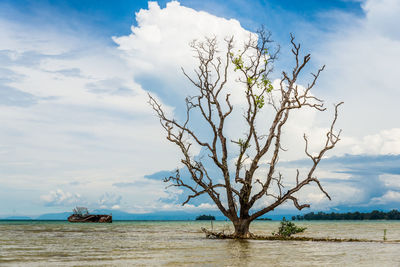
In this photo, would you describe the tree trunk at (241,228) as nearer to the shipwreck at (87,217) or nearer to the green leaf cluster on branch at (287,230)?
the green leaf cluster on branch at (287,230)

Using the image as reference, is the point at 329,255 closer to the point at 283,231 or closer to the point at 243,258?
the point at 243,258

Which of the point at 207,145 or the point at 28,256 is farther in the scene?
the point at 207,145

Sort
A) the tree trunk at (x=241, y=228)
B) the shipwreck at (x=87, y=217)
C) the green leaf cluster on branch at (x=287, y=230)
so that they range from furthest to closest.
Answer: the shipwreck at (x=87, y=217) → the green leaf cluster on branch at (x=287, y=230) → the tree trunk at (x=241, y=228)

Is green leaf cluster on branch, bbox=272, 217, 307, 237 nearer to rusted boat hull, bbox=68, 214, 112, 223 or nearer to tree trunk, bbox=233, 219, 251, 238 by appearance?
tree trunk, bbox=233, 219, 251, 238

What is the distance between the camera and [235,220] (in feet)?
Result: 86.8

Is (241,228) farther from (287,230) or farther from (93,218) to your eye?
(93,218)

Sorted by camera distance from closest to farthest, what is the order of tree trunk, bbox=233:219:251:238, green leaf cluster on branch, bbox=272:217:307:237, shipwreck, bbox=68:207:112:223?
tree trunk, bbox=233:219:251:238 < green leaf cluster on branch, bbox=272:217:307:237 < shipwreck, bbox=68:207:112:223

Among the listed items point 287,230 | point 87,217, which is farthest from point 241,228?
point 87,217

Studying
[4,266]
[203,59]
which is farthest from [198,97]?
[4,266]

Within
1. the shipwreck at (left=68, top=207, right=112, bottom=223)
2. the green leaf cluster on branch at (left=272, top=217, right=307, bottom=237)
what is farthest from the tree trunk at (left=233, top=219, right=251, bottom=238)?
the shipwreck at (left=68, top=207, right=112, bottom=223)

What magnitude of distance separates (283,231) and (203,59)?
42.5 feet

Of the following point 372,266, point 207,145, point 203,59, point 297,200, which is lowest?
point 372,266

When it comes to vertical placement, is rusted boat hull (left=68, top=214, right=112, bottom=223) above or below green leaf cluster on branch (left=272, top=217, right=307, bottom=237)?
above

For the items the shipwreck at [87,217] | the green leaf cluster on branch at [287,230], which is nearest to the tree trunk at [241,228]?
the green leaf cluster on branch at [287,230]
